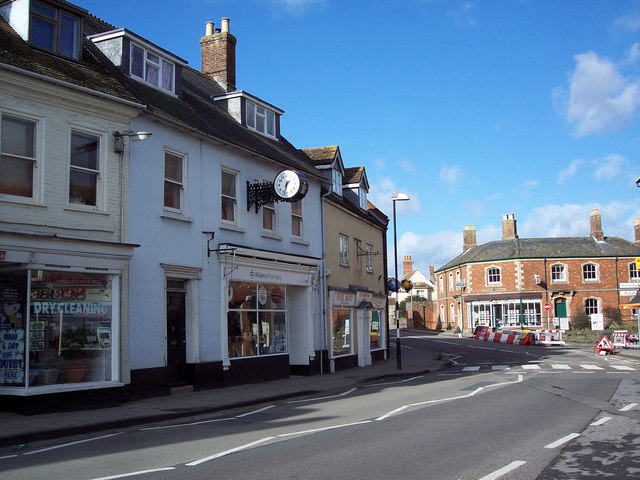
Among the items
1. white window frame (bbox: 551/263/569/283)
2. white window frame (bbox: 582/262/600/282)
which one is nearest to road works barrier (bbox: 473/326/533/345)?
white window frame (bbox: 551/263/569/283)

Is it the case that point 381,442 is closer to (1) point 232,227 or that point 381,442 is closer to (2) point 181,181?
(2) point 181,181

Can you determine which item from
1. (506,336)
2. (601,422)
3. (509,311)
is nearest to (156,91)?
(601,422)

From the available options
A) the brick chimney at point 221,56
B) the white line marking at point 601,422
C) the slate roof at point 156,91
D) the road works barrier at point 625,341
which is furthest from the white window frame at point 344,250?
the road works barrier at point 625,341

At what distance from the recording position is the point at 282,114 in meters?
24.0

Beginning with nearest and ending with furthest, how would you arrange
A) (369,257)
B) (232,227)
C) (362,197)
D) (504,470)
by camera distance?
(504,470) → (232,227) → (369,257) → (362,197)

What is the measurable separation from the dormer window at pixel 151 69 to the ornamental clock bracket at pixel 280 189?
3.77 meters

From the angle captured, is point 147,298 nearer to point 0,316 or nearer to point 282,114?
point 0,316

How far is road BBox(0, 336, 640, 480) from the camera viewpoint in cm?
730

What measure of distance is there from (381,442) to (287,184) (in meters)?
11.3

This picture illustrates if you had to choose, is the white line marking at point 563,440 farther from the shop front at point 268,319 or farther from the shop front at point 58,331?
the shop front at point 268,319

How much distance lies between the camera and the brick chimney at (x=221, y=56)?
84.8 feet

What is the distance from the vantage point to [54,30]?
14195 millimetres

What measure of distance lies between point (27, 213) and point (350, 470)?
853 cm

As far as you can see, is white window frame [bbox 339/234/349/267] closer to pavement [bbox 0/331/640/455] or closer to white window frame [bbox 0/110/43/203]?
pavement [bbox 0/331/640/455]
